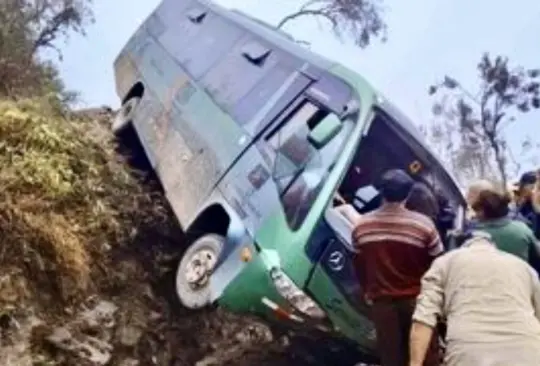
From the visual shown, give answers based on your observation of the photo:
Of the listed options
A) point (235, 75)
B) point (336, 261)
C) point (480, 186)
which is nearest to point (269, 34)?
point (235, 75)

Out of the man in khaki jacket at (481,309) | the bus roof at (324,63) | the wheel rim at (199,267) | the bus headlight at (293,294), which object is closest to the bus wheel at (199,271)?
the wheel rim at (199,267)

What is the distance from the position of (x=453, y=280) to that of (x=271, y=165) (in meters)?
3.03

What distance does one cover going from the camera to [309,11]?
2484 centimetres

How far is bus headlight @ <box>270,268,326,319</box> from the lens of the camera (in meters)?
5.91

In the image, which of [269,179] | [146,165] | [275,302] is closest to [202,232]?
[269,179]

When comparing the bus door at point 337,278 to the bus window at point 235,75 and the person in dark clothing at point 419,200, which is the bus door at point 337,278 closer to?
the person in dark clothing at point 419,200

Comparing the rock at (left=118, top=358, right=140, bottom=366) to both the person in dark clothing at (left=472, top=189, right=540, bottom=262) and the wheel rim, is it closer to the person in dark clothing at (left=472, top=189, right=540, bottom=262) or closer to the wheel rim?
the wheel rim

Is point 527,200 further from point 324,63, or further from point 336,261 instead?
point 324,63

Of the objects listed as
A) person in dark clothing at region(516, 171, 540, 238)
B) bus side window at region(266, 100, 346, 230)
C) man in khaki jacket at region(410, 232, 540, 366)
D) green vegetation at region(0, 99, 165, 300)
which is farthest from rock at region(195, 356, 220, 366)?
man in khaki jacket at region(410, 232, 540, 366)

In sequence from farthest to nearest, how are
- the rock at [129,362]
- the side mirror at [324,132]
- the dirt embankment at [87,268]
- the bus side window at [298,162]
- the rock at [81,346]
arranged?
the rock at [129,362], the dirt embankment at [87,268], the rock at [81,346], the side mirror at [324,132], the bus side window at [298,162]

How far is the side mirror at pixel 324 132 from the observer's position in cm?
640

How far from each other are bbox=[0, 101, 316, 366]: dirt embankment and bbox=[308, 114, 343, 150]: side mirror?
76.0 inches

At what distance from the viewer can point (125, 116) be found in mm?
10102

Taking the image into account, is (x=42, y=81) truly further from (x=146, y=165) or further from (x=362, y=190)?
(x=362, y=190)
